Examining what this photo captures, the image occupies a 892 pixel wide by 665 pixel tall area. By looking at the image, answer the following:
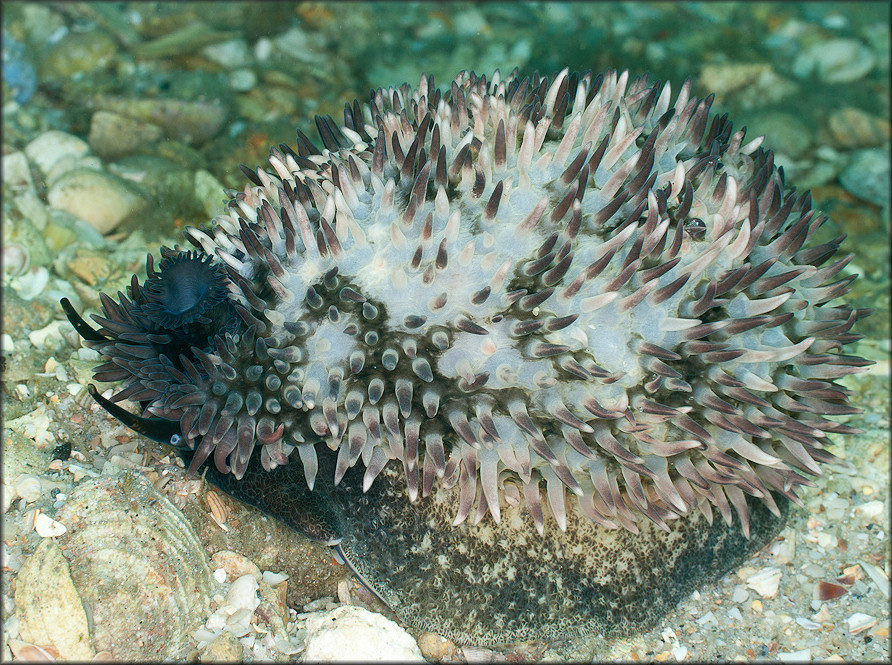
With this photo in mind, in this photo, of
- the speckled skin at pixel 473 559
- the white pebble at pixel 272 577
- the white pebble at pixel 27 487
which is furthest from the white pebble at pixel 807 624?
the white pebble at pixel 27 487

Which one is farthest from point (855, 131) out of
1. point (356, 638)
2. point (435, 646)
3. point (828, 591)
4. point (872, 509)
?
point (356, 638)

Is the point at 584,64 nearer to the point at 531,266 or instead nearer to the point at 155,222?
the point at 155,222

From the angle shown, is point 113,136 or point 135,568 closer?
point 135,568

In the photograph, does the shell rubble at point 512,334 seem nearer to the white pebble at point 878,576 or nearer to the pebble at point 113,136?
the white pebble at point 878,576

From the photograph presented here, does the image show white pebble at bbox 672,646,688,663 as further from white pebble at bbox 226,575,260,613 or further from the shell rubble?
white pebble at bbox 226,575,260,613

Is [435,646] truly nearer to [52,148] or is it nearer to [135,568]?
[135,568]
